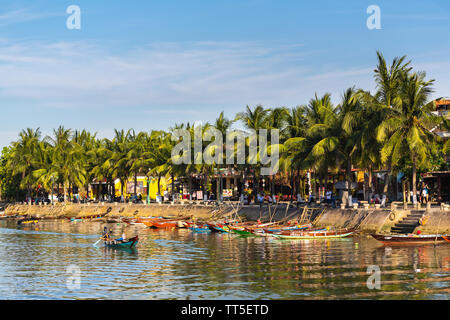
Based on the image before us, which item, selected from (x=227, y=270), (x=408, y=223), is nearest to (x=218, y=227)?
(x=408, y=223)

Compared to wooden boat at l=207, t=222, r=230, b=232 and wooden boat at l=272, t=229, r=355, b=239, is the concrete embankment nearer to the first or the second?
wooden boat at l=272, t=229, r=355, b=239

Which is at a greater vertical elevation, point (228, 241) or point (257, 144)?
point (257, 144)

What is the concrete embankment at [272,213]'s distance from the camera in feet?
137

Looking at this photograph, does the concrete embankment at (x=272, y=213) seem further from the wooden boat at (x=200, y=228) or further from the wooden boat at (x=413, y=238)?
the wooden boat at (x=200, y=228)

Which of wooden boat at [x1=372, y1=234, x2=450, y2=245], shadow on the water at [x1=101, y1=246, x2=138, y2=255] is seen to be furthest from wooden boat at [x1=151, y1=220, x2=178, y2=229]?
wooden boat at [x1=372, y1=234, x2=450, y2=245]

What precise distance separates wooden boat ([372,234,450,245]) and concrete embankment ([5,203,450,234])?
2.61 metres

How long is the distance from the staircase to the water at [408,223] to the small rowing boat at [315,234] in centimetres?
357

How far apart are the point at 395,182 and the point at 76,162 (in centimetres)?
5006

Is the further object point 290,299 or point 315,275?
point 315,275

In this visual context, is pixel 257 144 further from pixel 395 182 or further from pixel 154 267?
pixel 154 267

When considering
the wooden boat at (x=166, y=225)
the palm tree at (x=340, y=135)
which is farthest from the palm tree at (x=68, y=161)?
the palm tree at (x=340, y=135)

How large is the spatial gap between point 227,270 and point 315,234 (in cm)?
1577
